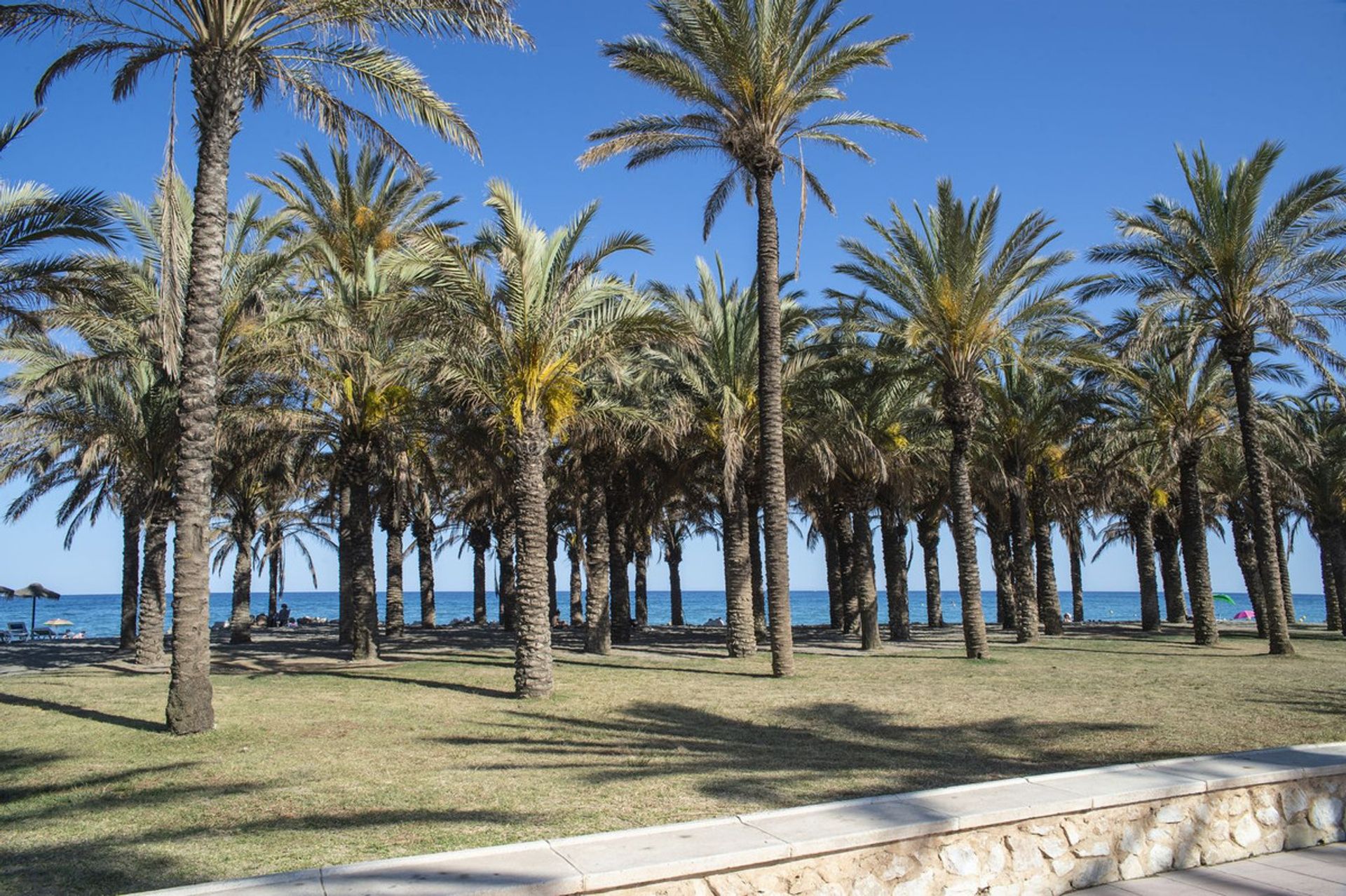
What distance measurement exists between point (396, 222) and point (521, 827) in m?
21.1

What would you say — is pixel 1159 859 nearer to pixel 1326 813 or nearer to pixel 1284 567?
pixel 1326 813

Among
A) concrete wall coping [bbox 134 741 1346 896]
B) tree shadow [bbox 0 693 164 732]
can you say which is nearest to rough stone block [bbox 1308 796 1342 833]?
concrete wall coping [bbox 134 741 1346 896]

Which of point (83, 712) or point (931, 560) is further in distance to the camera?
point (931, 560)

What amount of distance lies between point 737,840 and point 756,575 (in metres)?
20.1

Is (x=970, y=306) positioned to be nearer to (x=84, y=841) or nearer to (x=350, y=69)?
(x=350, y=69)

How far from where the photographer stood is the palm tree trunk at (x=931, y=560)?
1396 inches

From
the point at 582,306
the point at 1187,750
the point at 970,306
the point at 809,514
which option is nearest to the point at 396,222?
the point at 582,306

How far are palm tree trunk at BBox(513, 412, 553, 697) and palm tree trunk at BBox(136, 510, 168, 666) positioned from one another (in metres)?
9.25

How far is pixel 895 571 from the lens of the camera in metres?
30.1

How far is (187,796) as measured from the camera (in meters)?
7.84

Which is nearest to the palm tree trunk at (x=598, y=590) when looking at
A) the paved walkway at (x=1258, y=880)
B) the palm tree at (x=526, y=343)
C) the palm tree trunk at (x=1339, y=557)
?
the palm tree at (x=526, y=343)

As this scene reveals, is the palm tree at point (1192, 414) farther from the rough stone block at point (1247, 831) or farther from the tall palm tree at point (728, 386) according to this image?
the rough stone block at point (1247, 831)

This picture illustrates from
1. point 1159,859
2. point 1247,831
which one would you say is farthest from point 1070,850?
point 1247,831

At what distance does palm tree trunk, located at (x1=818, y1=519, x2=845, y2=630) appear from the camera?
1313 inches
